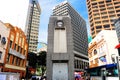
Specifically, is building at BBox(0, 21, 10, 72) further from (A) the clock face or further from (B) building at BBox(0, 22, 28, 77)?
(A) the clock face

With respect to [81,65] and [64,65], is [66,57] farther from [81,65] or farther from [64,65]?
[81,65]

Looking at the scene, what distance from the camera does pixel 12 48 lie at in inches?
1329

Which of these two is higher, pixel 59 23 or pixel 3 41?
pixel 59 23

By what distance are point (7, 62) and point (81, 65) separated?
87.9 meters

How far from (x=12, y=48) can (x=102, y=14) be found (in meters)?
64.3

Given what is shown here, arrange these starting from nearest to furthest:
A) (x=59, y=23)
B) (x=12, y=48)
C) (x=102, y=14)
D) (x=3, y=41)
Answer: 1. (x=59, y=23)
2. (x=3, y=41)
3. (x=12, y=48)
4. (x=102, y=14)

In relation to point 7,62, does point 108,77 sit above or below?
below

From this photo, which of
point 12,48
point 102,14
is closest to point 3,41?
point 12,48

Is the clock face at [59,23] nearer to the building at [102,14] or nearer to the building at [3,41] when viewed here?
the building at [3,41]

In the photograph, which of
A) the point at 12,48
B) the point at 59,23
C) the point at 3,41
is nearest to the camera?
the point at 59,23

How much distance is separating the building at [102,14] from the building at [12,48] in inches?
1984

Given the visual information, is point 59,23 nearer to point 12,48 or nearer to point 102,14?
point 12,48

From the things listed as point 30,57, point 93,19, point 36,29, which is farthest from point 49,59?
point 36,29

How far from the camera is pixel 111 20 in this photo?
266 ft
